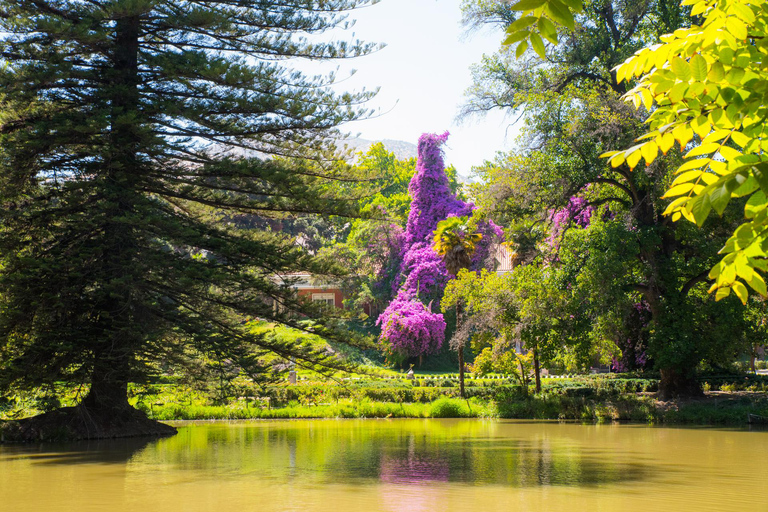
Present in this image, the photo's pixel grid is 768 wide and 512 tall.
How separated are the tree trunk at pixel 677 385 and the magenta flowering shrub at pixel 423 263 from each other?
41.8 feet

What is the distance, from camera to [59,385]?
54.8ft

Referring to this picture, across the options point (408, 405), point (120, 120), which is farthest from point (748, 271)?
point (408, 405)

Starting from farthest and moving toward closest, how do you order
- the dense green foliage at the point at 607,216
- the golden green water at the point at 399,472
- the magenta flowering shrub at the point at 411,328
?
the magenta flowering shrub at the point at 411,328
the dense green foliage at the point at 607,216
the golden green water at the point at 399,472

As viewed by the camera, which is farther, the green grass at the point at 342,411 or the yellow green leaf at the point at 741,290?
the green grass at the point at 342,411

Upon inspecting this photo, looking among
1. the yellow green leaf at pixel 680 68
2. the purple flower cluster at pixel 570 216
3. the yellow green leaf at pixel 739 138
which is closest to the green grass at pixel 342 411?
the purple flower cluster at pixel 570 216

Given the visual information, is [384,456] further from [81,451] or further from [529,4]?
[529,4]

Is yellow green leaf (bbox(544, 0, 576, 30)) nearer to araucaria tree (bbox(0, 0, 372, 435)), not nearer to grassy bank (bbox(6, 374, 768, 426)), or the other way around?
araucaria tree (bbox(0, 0, 372, 435))

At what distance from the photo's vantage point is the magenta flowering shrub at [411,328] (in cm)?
3338

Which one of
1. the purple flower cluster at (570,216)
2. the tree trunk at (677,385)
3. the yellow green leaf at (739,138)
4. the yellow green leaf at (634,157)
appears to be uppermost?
the purple flower cluster at (570,216)

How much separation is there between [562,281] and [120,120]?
12643mm

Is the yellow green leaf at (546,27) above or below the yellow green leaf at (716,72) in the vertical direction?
above

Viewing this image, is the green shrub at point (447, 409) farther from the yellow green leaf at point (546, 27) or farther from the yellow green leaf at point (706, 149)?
the yellow green leaf at point (546, 27)

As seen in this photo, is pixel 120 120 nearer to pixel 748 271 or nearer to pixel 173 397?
pixel 173 397

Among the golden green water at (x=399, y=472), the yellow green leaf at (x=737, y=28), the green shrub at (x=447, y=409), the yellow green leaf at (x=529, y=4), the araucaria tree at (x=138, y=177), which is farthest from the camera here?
the green shrub at (x=447, y=409)
